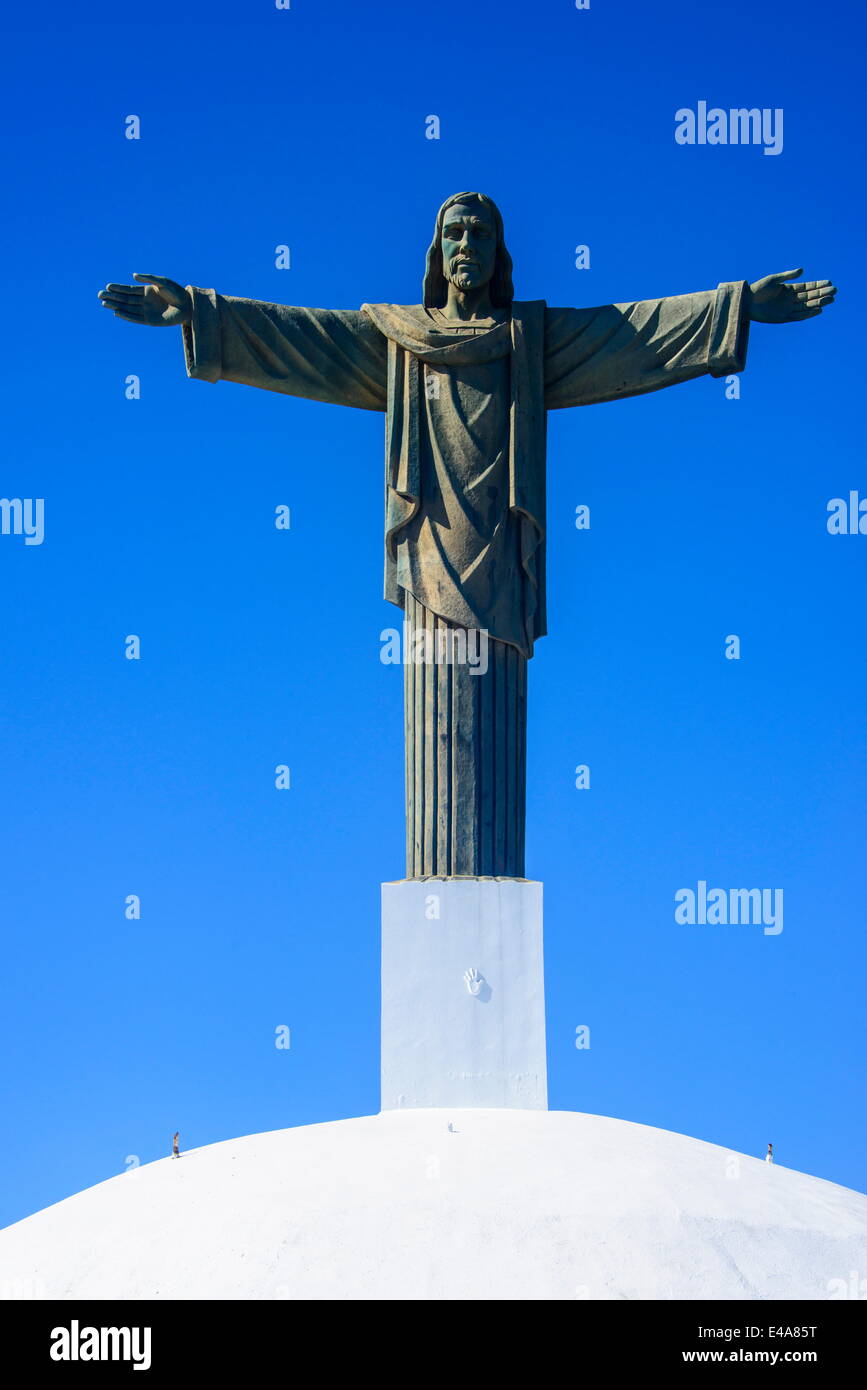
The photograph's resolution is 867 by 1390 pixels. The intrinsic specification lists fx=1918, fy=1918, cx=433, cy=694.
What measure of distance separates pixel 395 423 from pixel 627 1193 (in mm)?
6254

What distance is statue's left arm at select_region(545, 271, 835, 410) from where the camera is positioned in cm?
1520

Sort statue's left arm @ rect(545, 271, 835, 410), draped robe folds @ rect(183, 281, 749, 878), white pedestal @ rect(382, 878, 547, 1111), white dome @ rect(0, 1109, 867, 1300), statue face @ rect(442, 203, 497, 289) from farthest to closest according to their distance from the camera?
1. statue's left arm @ rect(545, 271, 835, 410)
2. statue face @ rect(442, 203, 497, 289)
3. draped robe folds @ rect(183, 281, 749, 878)
4. white pedestal @ rect(382, 878, 547, 1111)
5. white dome @ rect(0, 1109, 867, 1300)

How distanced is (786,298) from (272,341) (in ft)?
13.5

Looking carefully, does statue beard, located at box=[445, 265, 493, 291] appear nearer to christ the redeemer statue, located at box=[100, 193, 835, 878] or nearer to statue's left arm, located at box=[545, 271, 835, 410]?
christ the redeemer statue, located at box=[100, 193, 835, 878]

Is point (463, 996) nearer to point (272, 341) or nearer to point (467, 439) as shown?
point (467, 439)

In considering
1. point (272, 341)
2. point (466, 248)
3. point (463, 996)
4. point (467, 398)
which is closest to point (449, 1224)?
point (463, 996)

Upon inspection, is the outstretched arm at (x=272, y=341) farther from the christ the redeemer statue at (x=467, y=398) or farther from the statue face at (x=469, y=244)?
the statue face at (x=469, y=244)

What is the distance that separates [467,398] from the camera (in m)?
15.0

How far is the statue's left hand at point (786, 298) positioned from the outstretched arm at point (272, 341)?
9.83 feet

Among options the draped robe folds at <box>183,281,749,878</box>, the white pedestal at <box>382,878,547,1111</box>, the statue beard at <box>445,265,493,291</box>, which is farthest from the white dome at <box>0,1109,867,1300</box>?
the statue beard at <box>445,265,493,291</box>

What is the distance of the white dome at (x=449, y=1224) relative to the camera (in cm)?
1100

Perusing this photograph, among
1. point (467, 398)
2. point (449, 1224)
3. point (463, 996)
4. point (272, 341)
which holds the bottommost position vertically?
point (449, 1224)

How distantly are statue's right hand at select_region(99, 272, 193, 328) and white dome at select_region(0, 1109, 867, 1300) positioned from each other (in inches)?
254
